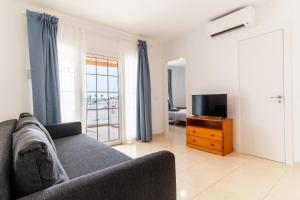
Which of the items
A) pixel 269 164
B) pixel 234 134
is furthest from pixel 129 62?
pixel 269 164

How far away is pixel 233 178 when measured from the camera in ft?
7.07

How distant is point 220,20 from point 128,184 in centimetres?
326

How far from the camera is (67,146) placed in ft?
6.93

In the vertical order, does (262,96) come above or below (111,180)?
above

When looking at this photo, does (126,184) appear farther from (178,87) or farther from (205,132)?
(178,87)

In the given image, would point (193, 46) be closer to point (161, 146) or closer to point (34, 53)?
point (161, 146)

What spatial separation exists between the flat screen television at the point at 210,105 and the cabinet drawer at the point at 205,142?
1.63 feet

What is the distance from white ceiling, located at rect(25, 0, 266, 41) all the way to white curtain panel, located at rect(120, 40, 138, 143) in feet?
1.49

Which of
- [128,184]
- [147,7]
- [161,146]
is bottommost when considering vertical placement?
[161,146]

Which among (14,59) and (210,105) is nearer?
(14,59)

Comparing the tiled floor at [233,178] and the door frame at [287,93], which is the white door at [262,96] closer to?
the door frame at [287,93]

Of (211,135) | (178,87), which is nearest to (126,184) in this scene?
(211,135)

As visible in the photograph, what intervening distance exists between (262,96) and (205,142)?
1279 millimetres

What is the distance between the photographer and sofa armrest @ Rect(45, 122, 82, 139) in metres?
2.53
